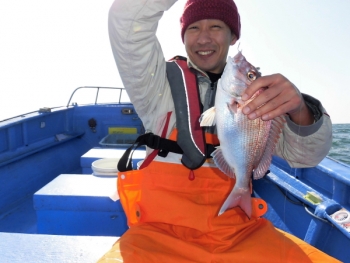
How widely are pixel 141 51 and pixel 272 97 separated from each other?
907 mm

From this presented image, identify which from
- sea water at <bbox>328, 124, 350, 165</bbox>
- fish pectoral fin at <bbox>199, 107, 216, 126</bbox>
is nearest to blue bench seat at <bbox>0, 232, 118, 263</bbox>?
fish pectoral fin at <bbox>199, 107, 216, 126</bbox>

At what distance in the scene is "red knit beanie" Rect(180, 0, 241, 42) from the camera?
241 centimetres

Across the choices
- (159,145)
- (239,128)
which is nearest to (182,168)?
(159,145)

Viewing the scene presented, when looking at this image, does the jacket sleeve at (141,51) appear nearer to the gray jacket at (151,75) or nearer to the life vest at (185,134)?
the gray jacket at (151,75)

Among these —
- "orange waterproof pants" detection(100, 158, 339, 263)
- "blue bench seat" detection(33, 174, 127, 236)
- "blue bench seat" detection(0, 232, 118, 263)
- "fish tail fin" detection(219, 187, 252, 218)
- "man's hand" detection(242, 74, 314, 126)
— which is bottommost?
"blue bench seat" detection(33, 174, 127, 236)

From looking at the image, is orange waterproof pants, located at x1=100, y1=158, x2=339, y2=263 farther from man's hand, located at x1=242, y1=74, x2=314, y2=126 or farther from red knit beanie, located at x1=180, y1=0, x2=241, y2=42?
red knit beanie, located at x1=180, y1=0, x2=241, y2=42

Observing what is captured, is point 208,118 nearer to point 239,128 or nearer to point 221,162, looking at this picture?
point 239,128

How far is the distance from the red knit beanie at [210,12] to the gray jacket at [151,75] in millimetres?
424

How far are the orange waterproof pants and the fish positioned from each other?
0.29 meters

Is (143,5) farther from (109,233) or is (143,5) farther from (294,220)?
(294,220)

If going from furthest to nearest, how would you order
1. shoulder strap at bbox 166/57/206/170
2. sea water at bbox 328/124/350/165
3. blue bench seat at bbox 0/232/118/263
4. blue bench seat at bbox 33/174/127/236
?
sea water at bbox 328/124/350/165 → blue bench seat at bbox 33/174/127/236 → shoulder strap at bbox 166/57/206/170 → blue bench seat at bbox 0/232/118/263

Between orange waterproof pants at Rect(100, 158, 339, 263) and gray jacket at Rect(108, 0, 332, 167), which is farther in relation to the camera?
gray jacket at Rect(108, 0, 332, 167)

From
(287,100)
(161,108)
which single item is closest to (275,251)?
(287,100)

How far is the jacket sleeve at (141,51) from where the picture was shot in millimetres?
1934
